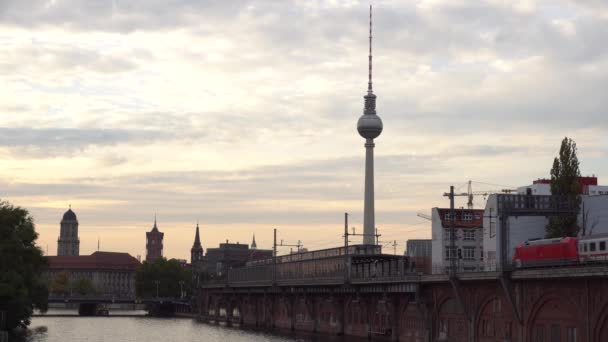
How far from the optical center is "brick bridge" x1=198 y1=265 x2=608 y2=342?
253 ft

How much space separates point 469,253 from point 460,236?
10.2 ft

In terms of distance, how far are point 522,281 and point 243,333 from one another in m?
72.6

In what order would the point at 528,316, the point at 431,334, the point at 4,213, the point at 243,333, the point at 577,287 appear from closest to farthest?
1. the point at 577,287
2. the point at 528,316
3. the point at 431,334
4. the point at 4,213
5. the point at 243,333

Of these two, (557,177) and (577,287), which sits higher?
(557,177)

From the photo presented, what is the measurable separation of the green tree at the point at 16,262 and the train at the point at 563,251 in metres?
57.8

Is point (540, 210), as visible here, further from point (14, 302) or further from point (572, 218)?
point (14, 302)

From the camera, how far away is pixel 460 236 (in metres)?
152

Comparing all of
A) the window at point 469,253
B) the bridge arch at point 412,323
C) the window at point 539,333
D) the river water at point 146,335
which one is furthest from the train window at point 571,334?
the window at point 469,253

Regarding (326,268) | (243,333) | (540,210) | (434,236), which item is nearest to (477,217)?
(434,236)

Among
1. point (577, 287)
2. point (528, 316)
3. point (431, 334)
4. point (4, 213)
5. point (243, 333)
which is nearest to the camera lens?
point (577, 287)

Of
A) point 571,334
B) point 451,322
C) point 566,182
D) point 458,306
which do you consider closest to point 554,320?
point 571,334

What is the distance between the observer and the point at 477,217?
154625 millimetres

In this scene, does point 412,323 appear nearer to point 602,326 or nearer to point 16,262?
point 602,326

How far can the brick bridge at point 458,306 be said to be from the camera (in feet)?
253
